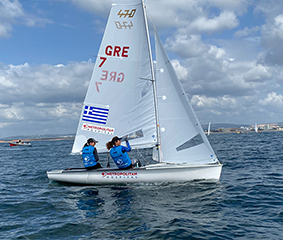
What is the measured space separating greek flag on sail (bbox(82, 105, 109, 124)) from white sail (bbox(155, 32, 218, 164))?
2.33m

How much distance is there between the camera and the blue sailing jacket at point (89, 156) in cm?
984

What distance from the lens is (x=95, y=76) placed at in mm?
10648

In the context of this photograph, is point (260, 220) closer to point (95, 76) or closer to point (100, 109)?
point (100, 109)

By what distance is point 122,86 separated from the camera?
34.8 ft

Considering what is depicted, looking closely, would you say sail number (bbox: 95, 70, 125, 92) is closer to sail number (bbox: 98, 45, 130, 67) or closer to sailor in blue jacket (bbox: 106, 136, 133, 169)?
sail number (bbox: 98, 45, 130, 67)

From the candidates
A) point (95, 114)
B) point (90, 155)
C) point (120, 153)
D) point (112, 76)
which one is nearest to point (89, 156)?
point (90, 155)

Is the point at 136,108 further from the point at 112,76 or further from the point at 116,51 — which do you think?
the point at 116,51

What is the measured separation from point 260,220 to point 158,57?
270 inches

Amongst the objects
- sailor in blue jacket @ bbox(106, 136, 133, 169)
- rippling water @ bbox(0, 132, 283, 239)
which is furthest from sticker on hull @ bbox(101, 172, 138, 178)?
rippling water @ bbox(0, 132, 283, 239)

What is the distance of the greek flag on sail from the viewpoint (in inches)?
421

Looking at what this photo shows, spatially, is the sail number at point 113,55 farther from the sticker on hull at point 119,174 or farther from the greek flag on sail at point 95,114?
the sticker on hull at point 119,174

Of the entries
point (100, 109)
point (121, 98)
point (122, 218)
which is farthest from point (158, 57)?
point (122, 218)

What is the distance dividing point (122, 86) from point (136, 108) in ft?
3.55

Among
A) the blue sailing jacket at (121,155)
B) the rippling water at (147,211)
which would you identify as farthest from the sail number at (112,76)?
the rippling water at (147,211)
